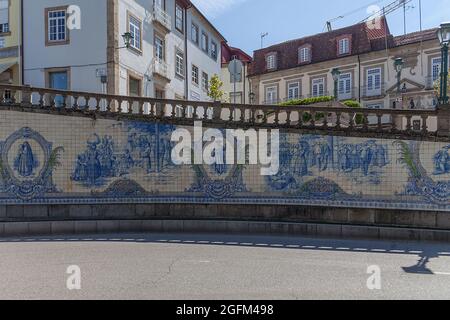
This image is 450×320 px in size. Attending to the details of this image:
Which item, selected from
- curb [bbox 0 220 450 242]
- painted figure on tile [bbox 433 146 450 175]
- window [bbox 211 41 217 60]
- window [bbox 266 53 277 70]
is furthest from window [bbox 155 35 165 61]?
window [bbox 266 53 277 70]

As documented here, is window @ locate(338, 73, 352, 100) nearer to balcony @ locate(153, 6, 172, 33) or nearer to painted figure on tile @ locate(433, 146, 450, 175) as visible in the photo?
balcony @ locate(153, 6, 172, 33)

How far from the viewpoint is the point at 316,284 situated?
19.2 ft

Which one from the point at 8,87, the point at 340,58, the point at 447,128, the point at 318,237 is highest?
the point at 340,58

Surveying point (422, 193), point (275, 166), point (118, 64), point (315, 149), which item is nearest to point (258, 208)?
point (275, 166)

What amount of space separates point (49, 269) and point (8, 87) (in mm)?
7305

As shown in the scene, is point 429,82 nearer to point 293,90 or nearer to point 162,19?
point 293,90

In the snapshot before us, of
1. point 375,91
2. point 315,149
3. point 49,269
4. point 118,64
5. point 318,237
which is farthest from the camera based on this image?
point 375,91

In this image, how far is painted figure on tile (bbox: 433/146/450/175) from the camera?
10.0m

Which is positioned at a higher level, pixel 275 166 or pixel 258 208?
pixel 275 166

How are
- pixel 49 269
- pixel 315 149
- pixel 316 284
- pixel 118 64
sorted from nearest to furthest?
1. pixel 316 284
2. pixel 49 269
3. pixel 315 149
4. pixel 118 64

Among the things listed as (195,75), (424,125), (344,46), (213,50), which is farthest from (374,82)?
(424,125)

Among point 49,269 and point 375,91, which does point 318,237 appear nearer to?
point 49,269

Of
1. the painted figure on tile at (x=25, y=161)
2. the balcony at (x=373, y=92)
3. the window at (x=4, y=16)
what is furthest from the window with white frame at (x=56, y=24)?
the balcony at (x=373, y=92)

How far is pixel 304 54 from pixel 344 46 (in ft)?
14.2
